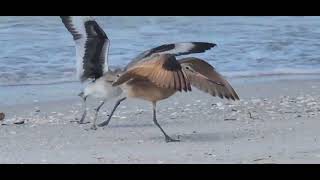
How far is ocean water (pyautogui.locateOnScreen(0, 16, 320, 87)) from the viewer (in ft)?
17.4

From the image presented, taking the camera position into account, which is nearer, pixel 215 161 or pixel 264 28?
pixel 215 161

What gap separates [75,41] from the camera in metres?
5.32

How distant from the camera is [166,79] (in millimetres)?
5125

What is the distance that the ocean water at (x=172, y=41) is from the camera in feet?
17.4

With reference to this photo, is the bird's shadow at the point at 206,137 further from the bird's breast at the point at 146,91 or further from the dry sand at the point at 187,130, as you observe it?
the bird's breast at the point at 146,91

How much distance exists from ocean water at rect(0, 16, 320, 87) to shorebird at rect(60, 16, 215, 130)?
44mm

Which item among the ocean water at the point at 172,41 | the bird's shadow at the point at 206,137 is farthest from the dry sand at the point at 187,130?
the ocean water at the point at 172,41

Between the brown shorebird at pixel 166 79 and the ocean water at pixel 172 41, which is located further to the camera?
the ocean water at pixel 172 41

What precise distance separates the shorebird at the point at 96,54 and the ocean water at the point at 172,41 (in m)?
0.04

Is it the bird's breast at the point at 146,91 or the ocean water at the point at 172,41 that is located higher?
the ocean water at the point at 172,41
